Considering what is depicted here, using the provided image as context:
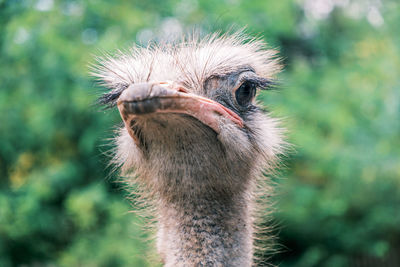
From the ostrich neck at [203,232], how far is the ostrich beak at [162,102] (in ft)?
0.81

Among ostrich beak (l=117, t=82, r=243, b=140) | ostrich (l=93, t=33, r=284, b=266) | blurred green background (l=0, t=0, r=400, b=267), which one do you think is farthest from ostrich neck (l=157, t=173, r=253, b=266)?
blurred green background (l=0, t=0, r=400, b=267)

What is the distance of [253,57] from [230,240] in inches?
27.0

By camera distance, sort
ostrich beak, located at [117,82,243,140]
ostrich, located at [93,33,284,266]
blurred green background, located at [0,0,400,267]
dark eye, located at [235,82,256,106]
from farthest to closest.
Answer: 1. blurred green background, located at [0,0,400,267]
2. dark eye, located at [235,82,256,106]
3. ostrich, located at [93,33,284,266]
4. ostrich beak, located at [117,82,243,140]

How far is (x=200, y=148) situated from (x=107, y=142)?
8.58 ft

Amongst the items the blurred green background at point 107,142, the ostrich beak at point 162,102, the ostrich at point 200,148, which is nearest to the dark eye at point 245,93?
the ostrich at point 200,148

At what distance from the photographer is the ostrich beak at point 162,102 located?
47.9 inches

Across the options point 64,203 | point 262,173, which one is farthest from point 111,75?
point 64,203

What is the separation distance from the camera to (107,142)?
13.0ft

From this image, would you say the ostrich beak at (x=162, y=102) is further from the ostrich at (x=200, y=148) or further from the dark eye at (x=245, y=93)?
the dark eye at (x=245, y=93)

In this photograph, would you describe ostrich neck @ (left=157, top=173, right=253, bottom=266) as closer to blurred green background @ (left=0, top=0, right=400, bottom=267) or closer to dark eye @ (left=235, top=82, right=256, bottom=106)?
dark eye @ (left=235, top=82, right=256, bottom=106)

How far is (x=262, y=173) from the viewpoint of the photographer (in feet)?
6.58

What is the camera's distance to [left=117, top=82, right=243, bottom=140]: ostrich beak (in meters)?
1.22

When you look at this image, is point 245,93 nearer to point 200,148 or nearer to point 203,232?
point 200,148

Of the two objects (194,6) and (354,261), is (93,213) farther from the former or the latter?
(354,261)
